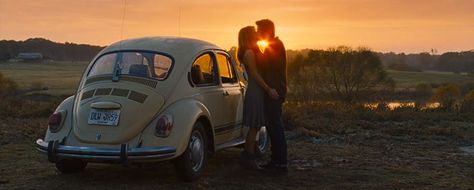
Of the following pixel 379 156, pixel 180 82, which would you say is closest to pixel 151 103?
pixel 180 82

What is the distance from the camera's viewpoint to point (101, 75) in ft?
24.1

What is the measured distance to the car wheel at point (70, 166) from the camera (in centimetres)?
750

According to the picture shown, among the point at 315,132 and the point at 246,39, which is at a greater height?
the point at 246,39

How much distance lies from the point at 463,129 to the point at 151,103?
32.0 feet

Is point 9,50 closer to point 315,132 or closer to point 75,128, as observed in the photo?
point 315,132

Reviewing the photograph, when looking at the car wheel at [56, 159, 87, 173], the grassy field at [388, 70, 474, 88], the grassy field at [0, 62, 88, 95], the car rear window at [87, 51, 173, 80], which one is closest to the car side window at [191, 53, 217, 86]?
the car rear window at [87, 51, 173, 80]

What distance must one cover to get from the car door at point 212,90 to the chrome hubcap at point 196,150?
38 centimetres

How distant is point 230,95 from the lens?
27.6ft

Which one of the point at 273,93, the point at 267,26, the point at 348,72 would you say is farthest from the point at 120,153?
the point at 348,72

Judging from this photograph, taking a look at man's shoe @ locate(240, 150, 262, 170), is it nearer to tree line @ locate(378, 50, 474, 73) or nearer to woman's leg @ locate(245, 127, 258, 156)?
woman's leg @ locate(245, 127, 258, 156)

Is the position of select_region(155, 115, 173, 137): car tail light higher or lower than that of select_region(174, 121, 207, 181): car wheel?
higher

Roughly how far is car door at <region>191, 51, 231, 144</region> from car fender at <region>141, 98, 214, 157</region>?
438 millimetres

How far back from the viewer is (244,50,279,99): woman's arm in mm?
7738

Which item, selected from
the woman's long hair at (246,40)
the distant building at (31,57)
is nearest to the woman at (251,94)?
the woman's long hair at (246,40)
